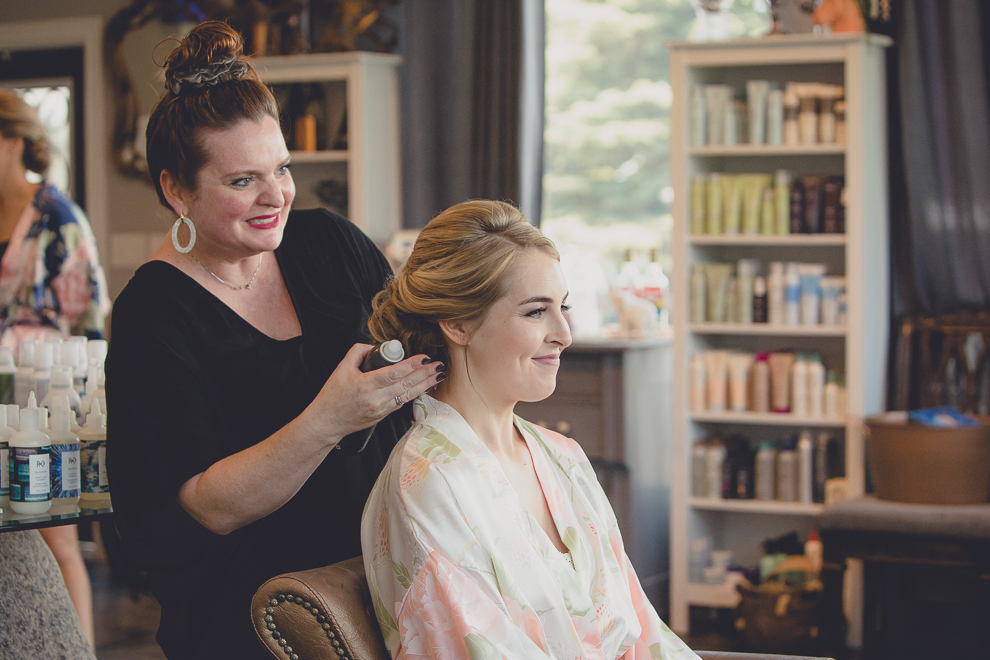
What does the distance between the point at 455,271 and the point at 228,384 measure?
0.39 meters

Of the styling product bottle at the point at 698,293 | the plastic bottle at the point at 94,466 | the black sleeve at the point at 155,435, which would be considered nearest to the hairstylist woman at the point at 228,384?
the black sleeve at the point at 155,435

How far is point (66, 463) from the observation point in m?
1.83

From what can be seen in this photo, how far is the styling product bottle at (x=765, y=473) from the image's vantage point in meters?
3.57

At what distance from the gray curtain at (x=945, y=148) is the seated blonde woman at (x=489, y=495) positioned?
2.30 meters

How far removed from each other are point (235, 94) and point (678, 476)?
8.08ft

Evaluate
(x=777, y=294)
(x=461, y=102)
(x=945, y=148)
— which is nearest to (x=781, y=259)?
(x=777, y=294)

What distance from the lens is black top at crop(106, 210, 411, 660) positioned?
4.83 ft

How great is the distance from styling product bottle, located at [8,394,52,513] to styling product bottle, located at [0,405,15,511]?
0.7 inches

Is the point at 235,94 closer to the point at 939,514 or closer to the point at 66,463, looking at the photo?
the point at 66,463

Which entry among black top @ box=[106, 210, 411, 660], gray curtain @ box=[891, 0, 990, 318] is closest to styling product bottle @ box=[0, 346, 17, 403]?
black top @ box=[106, 210, 411, 660]

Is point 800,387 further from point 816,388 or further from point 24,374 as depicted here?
point 24,374

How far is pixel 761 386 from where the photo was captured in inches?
140

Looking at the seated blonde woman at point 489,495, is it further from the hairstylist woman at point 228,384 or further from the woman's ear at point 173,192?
the woman's ear at point 173,192

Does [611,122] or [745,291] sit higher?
[611,122]
